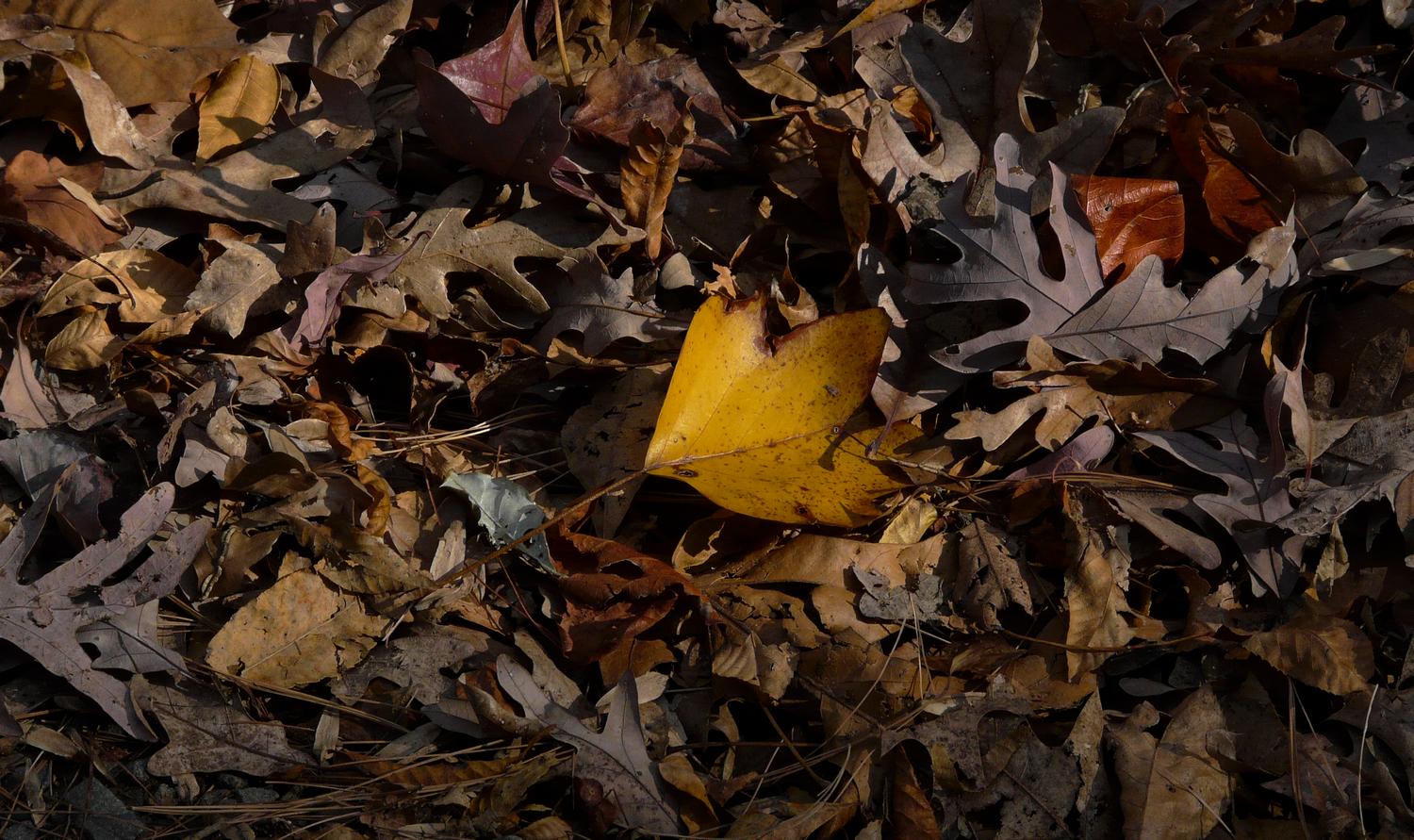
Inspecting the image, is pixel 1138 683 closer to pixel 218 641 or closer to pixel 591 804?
pixel 591 804

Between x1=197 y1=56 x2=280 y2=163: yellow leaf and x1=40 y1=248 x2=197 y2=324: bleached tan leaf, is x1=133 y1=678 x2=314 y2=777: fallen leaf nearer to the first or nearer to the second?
x1=40 y1=248 x2=197 y2=324: bleached tan leaf

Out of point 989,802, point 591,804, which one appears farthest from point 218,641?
point 989,802

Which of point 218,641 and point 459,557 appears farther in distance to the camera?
point 459,557

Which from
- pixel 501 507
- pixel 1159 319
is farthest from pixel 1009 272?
pixel 501 507

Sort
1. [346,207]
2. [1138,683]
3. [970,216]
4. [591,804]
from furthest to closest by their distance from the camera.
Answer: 1. [346,207]
2. [970,216]
3. [1138,683]
4. [591,804]

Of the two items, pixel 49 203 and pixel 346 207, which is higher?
pixel 49 203

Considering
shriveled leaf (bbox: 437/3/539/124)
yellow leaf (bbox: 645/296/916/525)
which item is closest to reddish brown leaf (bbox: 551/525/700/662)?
yellow leaf (bbox: 645/296/916/525)
